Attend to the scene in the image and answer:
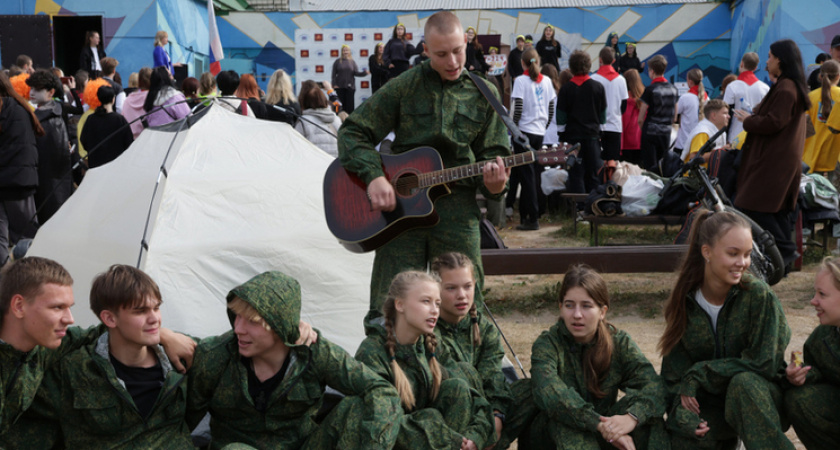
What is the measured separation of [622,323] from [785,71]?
6.86ft

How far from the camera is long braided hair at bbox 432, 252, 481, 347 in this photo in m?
3.55

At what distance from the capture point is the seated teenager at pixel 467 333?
3.54m

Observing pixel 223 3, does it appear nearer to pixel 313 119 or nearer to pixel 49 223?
pixel 313 119

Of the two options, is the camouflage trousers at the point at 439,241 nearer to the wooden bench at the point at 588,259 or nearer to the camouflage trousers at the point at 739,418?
the camouflage trousers at the point at 739,418

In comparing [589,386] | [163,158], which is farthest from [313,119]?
[589,386]

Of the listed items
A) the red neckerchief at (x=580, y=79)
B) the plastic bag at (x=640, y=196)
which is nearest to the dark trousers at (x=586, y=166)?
the red neckerchief at (x=580, y=79)

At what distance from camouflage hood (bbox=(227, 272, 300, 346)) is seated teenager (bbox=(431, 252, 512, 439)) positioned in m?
0.74

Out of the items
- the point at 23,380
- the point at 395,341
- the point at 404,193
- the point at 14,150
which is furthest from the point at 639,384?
the point at 14,150

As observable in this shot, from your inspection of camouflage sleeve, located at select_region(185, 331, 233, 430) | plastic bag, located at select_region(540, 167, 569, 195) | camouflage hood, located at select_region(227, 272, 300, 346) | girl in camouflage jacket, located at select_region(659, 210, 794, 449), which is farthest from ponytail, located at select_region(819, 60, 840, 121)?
camouflage sleeve, located at select_region(185, 331, 233, 430)

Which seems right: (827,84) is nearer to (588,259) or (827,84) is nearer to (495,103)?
(588,259)

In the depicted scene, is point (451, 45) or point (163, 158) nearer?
point (451, 45)

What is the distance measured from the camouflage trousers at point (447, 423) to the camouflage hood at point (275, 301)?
0.58 metres

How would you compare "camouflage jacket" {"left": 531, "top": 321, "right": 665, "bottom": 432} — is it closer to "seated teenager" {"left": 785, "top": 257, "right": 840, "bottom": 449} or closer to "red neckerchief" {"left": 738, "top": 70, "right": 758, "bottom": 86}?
"seated teenager" {"left": 785, "top": 257, "right": 840, "bottom": 449}

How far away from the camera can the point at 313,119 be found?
6.94 m
